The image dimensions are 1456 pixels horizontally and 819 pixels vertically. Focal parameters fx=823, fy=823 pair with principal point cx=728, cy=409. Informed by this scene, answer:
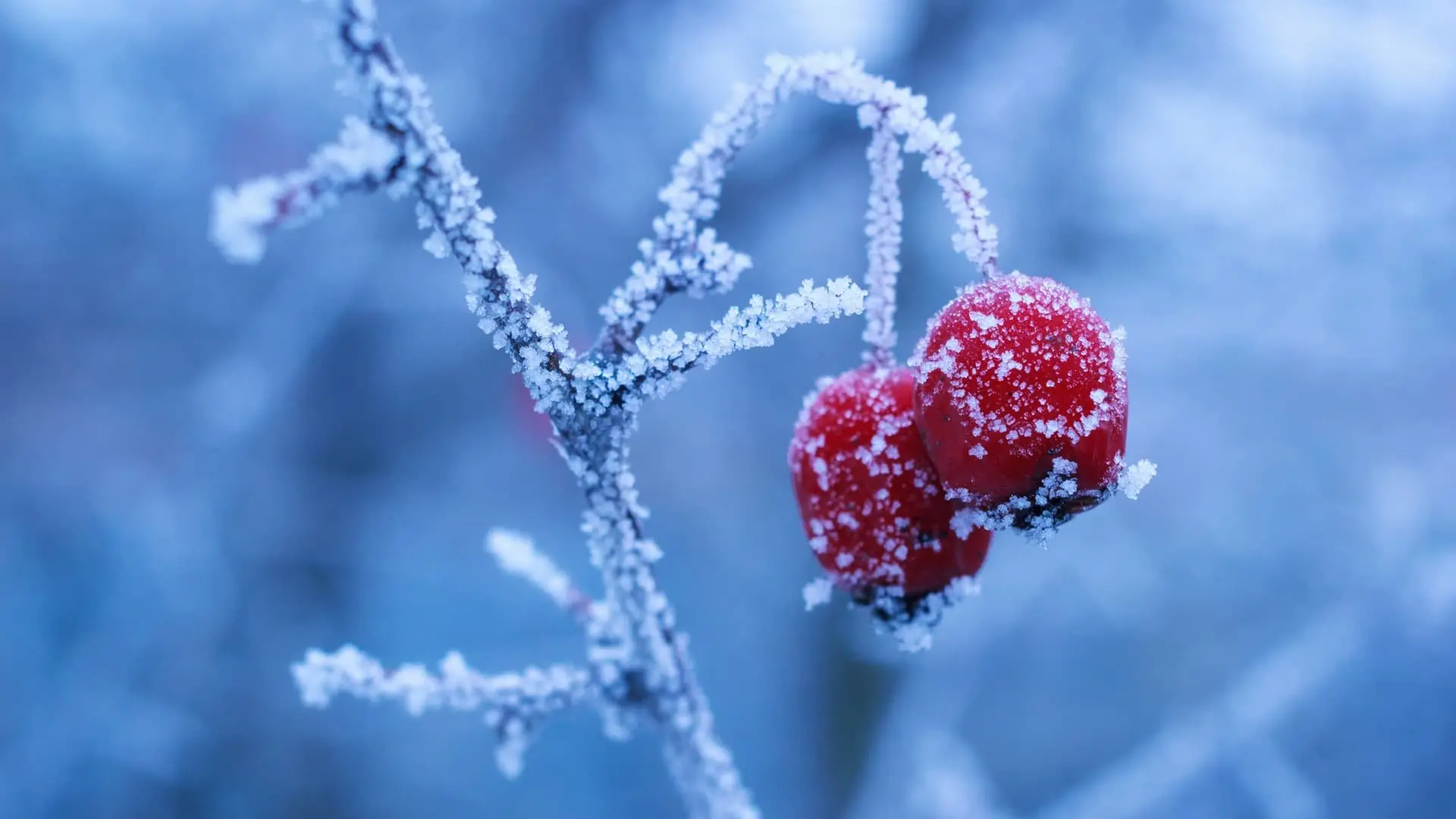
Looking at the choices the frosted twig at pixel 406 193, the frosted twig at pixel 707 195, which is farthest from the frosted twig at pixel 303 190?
the frosted twig at pixel 707 195

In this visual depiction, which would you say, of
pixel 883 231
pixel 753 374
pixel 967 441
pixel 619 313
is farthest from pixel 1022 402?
pixel 753 374

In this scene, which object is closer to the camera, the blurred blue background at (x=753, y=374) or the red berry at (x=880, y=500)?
the red berry at (x=880, y=500)

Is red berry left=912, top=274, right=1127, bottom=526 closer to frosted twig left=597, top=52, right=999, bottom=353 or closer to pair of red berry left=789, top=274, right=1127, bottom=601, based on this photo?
pair of red berry left=789, top=274, right=1127, bottom=601

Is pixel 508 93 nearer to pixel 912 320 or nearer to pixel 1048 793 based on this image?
pixel 912 320

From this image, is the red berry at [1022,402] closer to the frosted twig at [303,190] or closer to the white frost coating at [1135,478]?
the white frost coating at [1135,478]

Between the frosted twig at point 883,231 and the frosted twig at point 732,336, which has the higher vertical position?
the frosted twig at point 883,231

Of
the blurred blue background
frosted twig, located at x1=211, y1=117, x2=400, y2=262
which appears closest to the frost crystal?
frosted twig, located at x1=211, y1=117, x2=400, y2=262

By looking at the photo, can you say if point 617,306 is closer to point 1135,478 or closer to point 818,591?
point 818,591
